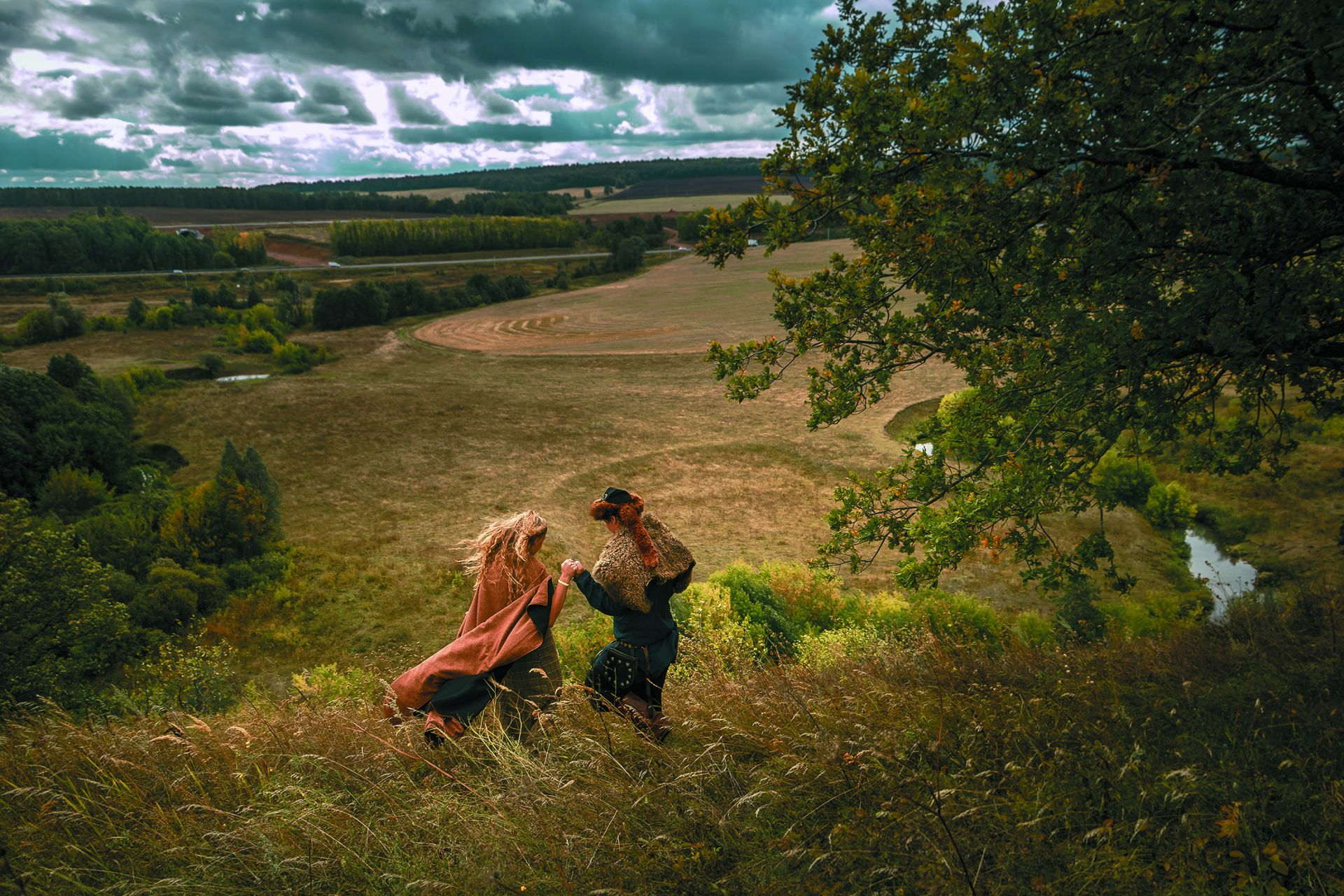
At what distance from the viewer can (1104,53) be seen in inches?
191

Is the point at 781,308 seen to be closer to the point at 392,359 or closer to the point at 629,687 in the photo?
the point at 629,687

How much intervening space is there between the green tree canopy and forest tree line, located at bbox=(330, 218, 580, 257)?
409 feet

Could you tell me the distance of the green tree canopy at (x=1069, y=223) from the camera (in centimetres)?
482

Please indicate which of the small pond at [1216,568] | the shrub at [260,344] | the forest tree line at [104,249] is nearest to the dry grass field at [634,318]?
the shrub at [260,344]

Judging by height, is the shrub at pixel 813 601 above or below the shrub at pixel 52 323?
below

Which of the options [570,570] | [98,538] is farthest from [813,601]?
[98,538]

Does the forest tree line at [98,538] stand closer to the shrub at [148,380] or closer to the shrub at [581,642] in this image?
the shrub at [148,380]

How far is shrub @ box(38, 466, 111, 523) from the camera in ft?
74.1

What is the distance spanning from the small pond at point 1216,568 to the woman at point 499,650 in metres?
18.3

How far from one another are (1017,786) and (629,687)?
263cm

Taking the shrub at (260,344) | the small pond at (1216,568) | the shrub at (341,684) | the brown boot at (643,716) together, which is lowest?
the small pond at (1216,568)

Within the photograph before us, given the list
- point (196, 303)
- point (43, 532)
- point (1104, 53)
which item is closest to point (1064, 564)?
point (1104, 53)

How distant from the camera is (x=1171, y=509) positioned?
840 inches

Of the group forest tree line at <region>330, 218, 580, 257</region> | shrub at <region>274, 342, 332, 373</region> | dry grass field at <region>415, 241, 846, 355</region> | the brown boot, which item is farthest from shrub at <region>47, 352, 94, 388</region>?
forest tree line at <region>330, 218, 580, 257</region>
